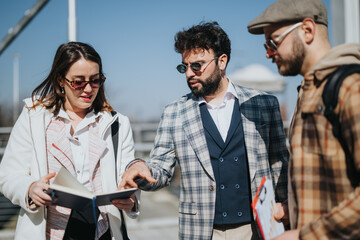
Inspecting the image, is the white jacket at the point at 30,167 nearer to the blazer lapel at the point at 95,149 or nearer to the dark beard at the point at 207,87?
the blazer lapel at the point at 95,149

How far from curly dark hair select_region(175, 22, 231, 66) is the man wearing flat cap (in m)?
1.03

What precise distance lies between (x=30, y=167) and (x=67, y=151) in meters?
0.26

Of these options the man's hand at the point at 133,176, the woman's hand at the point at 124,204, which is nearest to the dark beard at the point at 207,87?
the man's hand at the point at 133,176

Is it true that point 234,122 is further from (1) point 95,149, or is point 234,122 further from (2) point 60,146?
(2) point 60,146

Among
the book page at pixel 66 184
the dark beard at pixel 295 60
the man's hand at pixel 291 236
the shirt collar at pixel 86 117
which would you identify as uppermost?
the dark beard at pixel 295 60

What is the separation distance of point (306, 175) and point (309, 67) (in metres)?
0.52

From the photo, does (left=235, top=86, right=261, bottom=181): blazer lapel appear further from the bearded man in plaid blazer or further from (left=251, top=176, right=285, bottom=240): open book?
(left=251, top=176, right=285, bottom=240): open book

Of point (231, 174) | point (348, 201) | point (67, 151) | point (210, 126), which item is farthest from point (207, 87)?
point (348, 201)

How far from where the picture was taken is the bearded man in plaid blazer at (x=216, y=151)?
2396 mm

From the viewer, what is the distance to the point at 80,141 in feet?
7.48

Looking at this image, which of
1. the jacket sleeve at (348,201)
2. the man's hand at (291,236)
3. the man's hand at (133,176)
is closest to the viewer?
the jacket sleeve at (348,201)

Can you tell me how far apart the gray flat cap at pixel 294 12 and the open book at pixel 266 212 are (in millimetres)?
808

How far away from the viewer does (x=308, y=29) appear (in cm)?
158

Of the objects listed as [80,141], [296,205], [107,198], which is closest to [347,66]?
[296,205]
